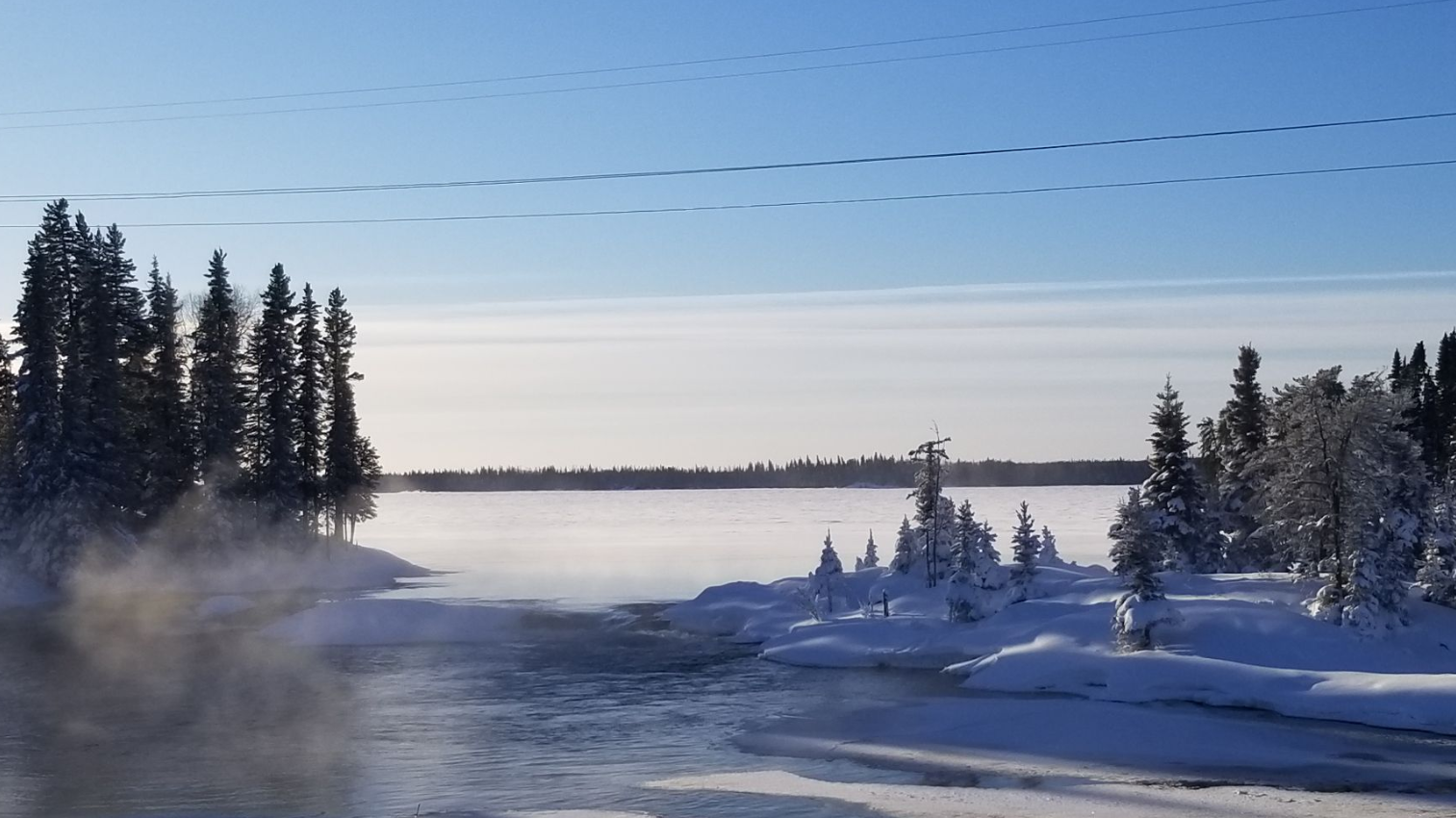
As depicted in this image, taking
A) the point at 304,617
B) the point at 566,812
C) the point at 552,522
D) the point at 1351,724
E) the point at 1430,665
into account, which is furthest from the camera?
the point at 552,522

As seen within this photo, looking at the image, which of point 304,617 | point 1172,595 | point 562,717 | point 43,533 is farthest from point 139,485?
point 1172,595

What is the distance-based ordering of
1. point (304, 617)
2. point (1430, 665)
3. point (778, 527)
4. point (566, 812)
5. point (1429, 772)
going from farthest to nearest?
point (778, 527) → point (304, 617) → point (1430, 665) → point (1429, 772) → point (566, 812)

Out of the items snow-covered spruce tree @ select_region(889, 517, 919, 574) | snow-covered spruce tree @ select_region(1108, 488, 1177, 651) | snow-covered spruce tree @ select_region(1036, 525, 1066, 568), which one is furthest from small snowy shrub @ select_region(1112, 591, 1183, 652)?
snow-covered spruce tree @ select_region(1036, 525, 1066, 568)

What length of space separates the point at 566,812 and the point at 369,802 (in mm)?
3361

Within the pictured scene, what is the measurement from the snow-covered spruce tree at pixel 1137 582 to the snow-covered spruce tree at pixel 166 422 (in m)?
54.9

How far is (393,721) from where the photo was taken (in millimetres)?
28484

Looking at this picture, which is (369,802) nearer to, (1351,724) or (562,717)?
(562,717)

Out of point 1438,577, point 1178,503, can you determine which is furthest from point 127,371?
point 1438,577

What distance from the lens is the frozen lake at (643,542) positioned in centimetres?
6250

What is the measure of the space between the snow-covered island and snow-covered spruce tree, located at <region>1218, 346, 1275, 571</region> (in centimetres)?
145

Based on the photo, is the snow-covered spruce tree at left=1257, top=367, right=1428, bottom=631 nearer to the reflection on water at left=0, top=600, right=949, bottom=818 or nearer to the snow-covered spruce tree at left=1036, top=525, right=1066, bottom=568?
the snow-covered spruce tree at left=1036, top=525, right=1066, bottom=568

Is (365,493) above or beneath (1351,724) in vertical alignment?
above

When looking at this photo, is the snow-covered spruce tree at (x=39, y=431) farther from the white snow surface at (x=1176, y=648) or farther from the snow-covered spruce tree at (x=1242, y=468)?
the snow-covered spruce tree at (x=1242, y=468)

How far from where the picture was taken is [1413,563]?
41.2m
